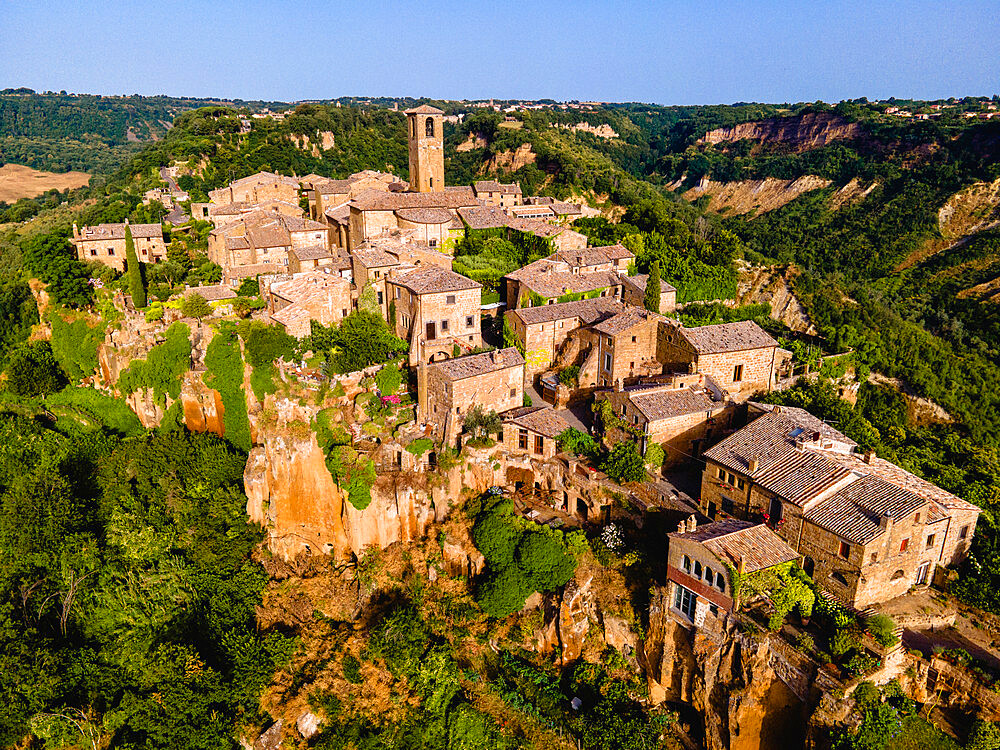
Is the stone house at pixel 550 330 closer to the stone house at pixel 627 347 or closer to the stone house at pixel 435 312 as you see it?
the stone house at pixel 627 347

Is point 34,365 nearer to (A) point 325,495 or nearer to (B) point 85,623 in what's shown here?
(B) point 85,623

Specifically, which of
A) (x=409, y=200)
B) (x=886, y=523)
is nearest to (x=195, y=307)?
(x=409, y=200)

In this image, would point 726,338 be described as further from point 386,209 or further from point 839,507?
point 386,209

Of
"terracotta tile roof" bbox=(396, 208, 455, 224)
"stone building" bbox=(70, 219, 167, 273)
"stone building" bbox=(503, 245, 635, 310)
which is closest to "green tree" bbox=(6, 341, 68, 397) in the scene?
"stone building" bbox=(70, 219, 167, 273)

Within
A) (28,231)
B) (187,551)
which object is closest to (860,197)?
(187,551)

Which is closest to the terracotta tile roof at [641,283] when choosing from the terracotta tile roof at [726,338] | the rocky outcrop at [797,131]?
the terracotta tile roof at [726,338]

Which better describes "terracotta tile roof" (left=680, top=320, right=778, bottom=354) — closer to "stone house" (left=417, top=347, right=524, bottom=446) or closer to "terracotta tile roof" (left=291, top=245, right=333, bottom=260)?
"stone house" (left=417, top=347, right=524, bottom=446)

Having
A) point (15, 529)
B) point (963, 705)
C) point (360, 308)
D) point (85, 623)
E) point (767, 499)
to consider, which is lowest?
point (85, 623)
